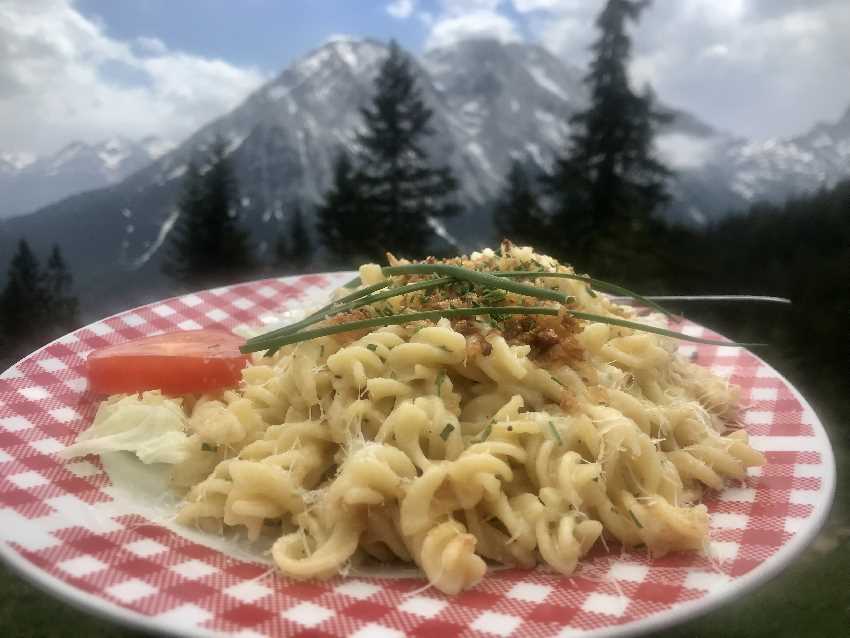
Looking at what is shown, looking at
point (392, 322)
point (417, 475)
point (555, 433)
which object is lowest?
point (417, 475)

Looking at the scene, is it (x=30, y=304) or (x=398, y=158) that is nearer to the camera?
(x=30, y=304)

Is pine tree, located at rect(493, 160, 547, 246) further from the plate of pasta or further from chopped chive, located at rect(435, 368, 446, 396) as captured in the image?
chopped chive, located at rect(435, 368, 446, 396)

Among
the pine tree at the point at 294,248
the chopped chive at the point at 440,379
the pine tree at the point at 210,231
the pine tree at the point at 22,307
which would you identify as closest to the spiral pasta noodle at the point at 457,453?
the chopped chive at the point at 440,379

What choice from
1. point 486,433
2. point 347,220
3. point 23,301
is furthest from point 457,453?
point 347,220

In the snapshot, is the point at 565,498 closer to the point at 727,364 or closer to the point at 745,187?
the point at 727,364

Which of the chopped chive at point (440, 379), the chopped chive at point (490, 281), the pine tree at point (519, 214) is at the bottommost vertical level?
the chopped chive at point (440, 379)

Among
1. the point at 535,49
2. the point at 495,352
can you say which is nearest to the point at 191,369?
the point at 495,352

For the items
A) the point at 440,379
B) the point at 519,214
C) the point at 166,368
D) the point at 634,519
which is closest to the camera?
the point at 634,519

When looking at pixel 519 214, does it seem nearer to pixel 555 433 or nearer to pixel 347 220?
pixel 347 220

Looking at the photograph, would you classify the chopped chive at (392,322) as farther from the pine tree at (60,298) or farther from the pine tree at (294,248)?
the pine tree at (294,248)
